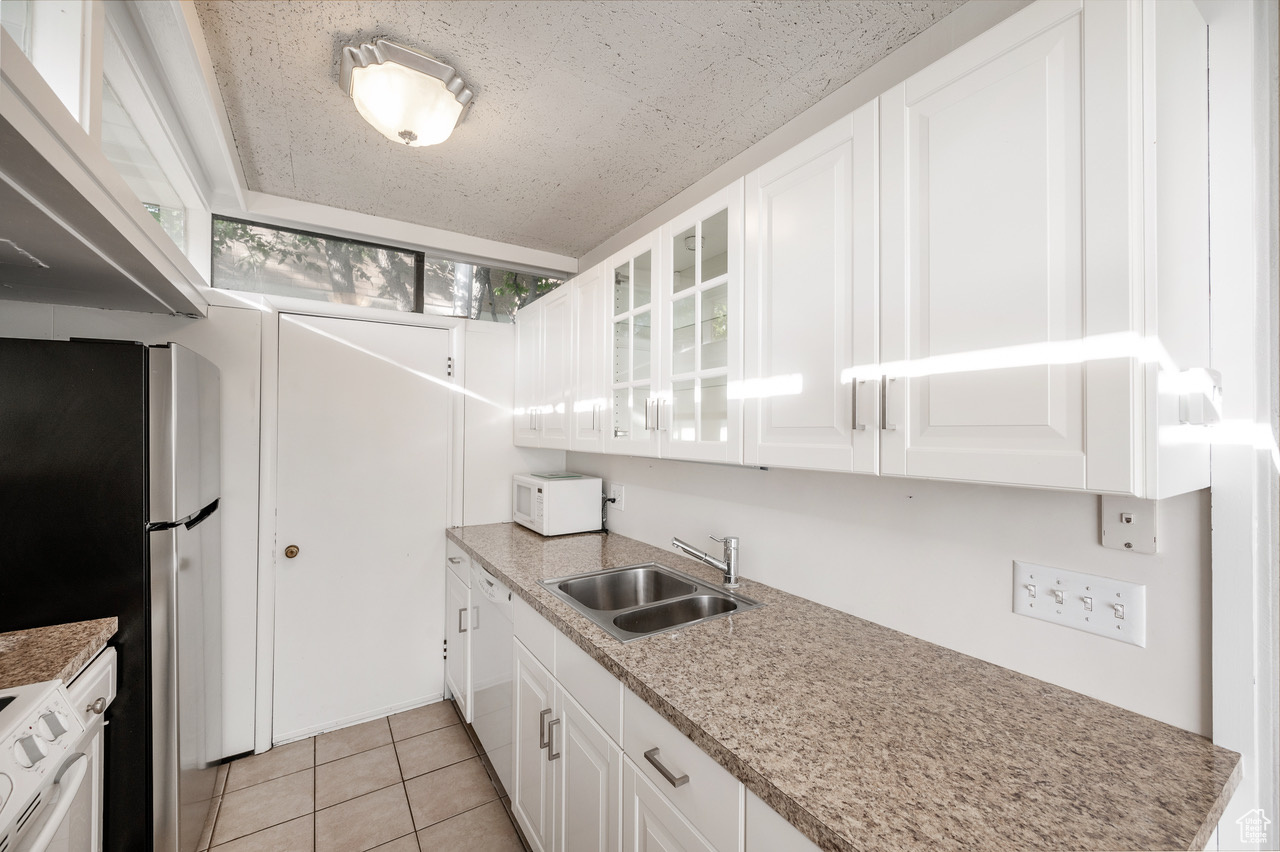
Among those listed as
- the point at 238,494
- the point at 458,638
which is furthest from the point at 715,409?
the point at 238,494

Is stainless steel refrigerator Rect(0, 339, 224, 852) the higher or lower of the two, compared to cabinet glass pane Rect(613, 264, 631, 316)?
lower

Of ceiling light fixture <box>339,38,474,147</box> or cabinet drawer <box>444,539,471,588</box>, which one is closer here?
ceiling light fixture <box>339,38,474,147</box>

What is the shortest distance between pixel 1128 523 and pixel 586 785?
1376 millimetres

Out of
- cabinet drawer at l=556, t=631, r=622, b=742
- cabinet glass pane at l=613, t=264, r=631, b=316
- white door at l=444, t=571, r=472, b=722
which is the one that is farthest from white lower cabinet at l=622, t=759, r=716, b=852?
cabinet glass pane at l=613, t=264, r=631, b=316

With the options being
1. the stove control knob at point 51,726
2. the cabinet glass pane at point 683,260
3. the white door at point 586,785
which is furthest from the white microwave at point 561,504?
the stove control knob at point 51,726

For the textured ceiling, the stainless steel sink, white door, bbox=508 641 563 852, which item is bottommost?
white door, bbox=508 641 563 852

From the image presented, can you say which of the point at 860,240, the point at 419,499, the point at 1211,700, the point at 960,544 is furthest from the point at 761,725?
the point at 419,499

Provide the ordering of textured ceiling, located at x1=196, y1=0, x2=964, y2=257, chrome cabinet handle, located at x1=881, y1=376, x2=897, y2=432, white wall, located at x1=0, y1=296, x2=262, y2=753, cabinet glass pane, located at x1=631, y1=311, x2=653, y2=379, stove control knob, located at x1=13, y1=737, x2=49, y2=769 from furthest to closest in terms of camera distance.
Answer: white wall, located at x1=0, y1=296, x2=262, y2=753, cabinet glass pane, located at x1=631, y1=311, x2=653, y2=379, textured ceiling, located at x1=196, y1=0, x2=964, y2=257, chrome cabinet handle, located at x1=881, y1=376, x2=897, y2=432, stove control knob, located at x1=13, y1=737, x2=49, y2=769

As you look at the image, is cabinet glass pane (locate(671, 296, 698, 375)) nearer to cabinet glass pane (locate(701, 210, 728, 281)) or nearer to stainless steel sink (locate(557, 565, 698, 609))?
cabinet glass pane (locate(701, 210, 728, 281))

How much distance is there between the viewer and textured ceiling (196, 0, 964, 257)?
1344 mm

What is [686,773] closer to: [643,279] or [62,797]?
[62,797]

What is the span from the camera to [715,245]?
158 cm

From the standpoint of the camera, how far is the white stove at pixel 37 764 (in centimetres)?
80

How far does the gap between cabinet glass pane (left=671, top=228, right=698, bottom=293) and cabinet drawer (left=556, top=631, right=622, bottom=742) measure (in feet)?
3.81
